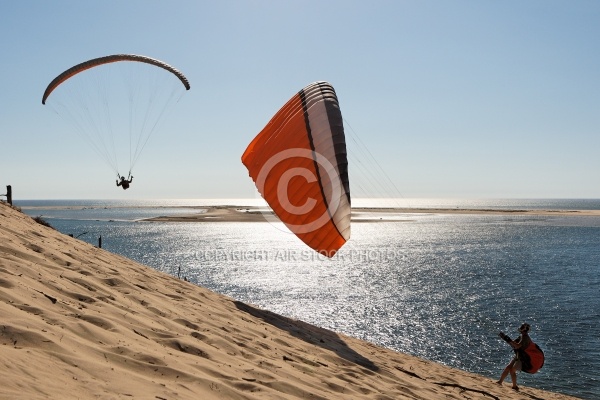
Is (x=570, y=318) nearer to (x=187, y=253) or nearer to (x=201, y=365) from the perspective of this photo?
(x=201, y=365)

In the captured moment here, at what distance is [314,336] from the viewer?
905cm

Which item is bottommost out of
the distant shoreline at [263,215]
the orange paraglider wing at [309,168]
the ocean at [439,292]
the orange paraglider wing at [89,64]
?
the ocean at [439,292]

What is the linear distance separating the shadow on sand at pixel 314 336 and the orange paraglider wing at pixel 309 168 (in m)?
2.00

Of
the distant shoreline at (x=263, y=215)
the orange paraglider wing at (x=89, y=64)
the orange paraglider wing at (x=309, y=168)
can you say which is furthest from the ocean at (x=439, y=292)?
the distant shoreline at (x=263, y=215)

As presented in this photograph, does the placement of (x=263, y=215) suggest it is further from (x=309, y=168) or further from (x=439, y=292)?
(x=309, y=168)

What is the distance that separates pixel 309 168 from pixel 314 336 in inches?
147

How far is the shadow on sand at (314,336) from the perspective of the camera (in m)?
8.00

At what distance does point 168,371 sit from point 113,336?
0.82 m

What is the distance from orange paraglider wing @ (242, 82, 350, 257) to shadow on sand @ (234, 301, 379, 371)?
6.55 feet

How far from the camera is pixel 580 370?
13711mm

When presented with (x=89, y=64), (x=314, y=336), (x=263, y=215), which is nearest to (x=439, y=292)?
(x=314, y=336)

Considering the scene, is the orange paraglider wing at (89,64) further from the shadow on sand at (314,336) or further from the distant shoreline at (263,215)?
the distant shoreline at (263,215)

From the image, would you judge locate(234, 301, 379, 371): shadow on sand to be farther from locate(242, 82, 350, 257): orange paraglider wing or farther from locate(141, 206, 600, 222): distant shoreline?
locate(141, 206, 600, 222): distant shoreline

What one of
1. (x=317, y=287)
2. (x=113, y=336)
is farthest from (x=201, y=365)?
(x=317, y=287)
